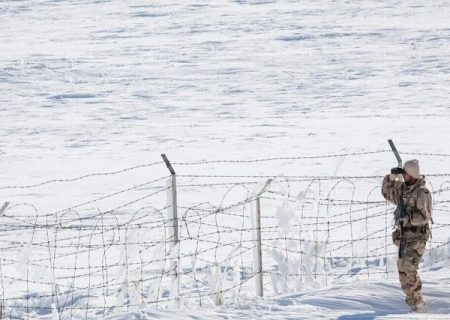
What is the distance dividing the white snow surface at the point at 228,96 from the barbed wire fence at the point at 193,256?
1.07 ft

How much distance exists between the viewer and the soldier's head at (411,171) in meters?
6.55

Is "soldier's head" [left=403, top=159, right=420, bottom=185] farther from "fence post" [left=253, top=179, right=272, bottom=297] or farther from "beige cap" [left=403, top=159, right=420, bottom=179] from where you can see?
"fence post" [left=253, top=179, right=272, bottom=297]

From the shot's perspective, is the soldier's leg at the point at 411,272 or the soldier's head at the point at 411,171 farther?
the soldier's leg at the point at 411,272

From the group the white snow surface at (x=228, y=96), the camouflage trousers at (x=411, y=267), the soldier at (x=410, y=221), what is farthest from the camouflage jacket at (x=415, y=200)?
the white snow surface at (x=228, y=96)

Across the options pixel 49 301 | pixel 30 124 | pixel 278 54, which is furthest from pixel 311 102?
pixel 49 301

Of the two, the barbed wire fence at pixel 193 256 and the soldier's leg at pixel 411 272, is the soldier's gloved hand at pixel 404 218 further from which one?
the barbed wire fence at pixel 193 256

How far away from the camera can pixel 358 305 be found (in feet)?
22.3

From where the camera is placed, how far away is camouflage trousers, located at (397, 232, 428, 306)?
671cm

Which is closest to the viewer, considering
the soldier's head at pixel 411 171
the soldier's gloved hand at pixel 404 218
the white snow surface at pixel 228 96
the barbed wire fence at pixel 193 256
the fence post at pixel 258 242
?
the soldier's head at pixel 411 171

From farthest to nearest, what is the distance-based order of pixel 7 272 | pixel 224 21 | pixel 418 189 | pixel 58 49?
1. pixel 224 21
2. pixel 58 49
3. pixel 7 272
4. pixel 418 189

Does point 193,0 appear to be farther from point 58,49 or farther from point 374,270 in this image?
point 374,270

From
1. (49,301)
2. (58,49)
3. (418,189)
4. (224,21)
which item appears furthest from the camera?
(224,21)

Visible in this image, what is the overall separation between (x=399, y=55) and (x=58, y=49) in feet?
49.8

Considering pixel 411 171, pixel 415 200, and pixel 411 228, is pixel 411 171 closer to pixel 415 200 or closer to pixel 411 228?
pixel 415 200
